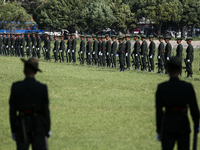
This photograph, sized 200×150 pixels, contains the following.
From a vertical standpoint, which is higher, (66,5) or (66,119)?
(66,5)

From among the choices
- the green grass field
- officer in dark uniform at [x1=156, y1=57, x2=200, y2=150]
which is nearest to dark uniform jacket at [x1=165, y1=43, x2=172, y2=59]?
the green grass field

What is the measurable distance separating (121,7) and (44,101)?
2807 inches

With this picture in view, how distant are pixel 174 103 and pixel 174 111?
0.11m

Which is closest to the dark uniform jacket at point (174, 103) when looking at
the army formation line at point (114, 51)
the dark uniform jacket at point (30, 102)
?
the dark uniform jacket at point (30, 102)

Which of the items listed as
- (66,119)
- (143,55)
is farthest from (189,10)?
(66,119)

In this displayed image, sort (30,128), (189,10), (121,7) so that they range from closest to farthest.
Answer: (30,128)
(189,10)
(121,7)

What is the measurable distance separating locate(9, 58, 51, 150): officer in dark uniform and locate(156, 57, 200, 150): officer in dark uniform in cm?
150

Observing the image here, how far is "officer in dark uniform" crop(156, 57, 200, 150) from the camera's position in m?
4.84

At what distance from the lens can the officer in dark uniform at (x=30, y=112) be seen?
191 inches

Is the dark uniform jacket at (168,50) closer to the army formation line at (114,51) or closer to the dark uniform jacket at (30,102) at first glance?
the army formation line at (114,51)

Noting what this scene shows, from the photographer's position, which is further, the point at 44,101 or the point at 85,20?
the point at 85,20

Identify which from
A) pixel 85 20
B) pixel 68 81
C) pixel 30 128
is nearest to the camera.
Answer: pixel 30 128

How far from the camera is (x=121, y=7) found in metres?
74.8

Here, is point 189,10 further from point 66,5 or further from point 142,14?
point 66,5
